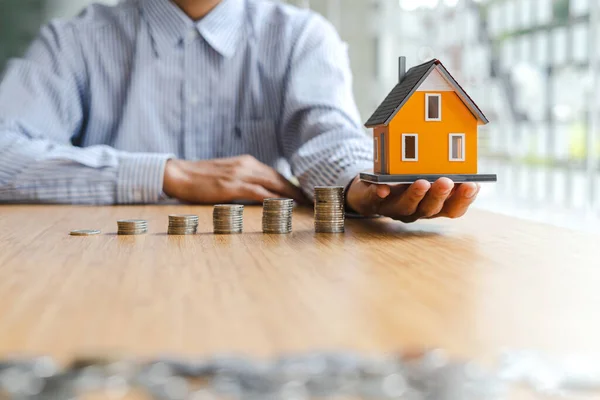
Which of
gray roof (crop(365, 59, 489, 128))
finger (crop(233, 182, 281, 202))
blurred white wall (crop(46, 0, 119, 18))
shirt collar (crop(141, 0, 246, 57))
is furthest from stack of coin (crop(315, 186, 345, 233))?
blurred white wall (crop(46, 0, 119, 18))

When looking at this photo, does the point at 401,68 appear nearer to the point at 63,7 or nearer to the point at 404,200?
the point at 404,200

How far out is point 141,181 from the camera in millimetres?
1622

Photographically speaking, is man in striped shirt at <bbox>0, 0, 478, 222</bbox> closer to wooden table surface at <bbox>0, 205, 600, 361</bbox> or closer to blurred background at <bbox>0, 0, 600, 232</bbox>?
wooden table surface at <bbox>0, 205, 600, 361</bbox>

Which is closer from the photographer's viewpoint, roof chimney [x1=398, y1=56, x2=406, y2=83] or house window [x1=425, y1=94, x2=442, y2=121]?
house window [x1=425, y1=94, x2=442, y2=121]

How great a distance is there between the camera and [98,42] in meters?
2.05

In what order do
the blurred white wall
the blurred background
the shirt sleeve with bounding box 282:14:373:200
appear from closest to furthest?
the shirt sleeve with bounding box 282:14:373:200
the blurred background
the blurred white wall

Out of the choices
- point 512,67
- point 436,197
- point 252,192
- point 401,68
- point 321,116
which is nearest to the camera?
point 436,197

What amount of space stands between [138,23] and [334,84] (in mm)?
596

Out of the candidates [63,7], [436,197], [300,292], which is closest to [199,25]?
[436,197]

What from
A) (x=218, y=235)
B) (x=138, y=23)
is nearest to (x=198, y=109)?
(x=138, y=23)

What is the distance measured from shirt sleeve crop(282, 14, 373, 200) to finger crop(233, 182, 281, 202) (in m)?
0.10

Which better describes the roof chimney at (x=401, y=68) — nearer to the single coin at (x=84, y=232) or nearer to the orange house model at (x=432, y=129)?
the orange house model at (x=432, y=129)

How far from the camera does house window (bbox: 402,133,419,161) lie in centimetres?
107

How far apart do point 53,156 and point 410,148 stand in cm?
95
